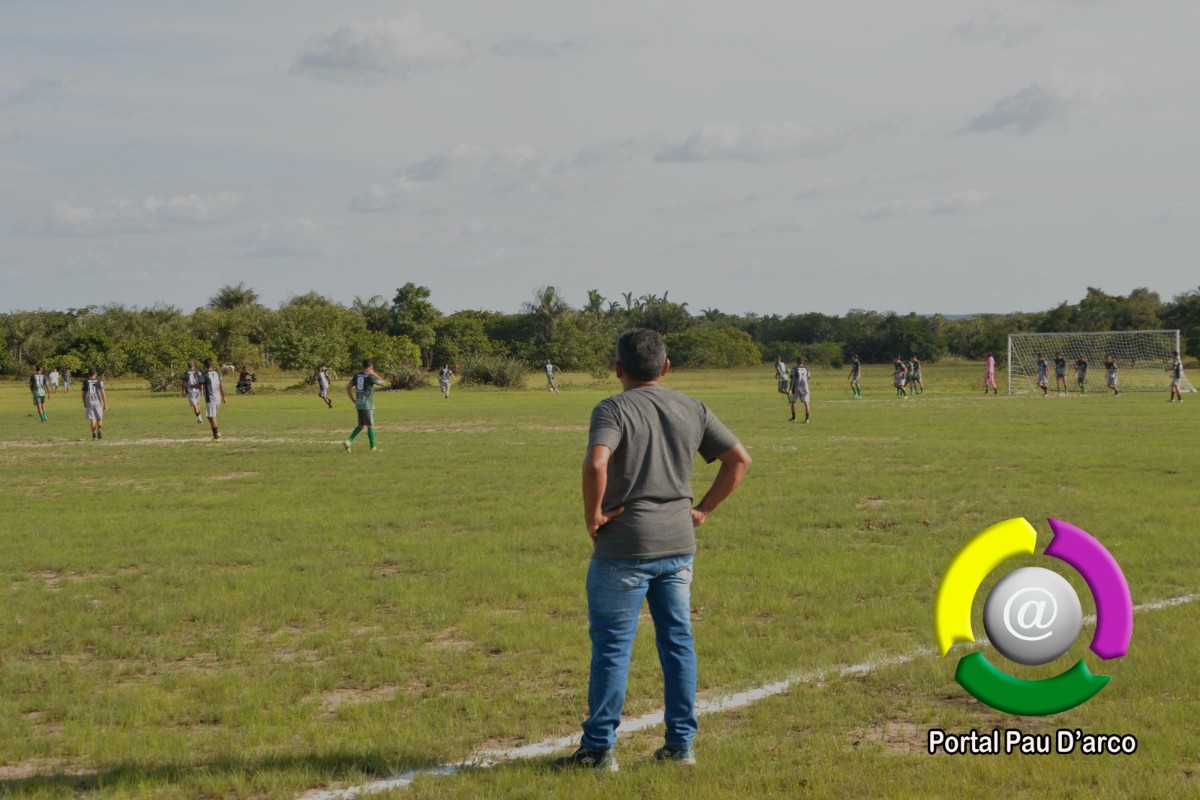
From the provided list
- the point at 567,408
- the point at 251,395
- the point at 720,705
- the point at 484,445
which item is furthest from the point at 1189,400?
the point at 251,395

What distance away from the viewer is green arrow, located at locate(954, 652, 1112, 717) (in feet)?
19.2

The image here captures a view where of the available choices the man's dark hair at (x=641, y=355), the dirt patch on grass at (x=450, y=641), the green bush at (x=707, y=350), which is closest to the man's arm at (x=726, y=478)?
the man's dark hair at (x=641, y=355)

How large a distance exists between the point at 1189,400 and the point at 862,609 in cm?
3426

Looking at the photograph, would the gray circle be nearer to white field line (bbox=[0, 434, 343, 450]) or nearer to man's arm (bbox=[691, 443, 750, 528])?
man's arm (bbox=[691, 443, 750, 528])

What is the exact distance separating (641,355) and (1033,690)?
269 centimetres

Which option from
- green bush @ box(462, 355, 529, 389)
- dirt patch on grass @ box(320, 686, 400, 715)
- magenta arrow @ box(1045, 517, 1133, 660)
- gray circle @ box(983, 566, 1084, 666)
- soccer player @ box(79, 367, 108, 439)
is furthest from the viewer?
green bush @ box(462, 355, 529, 389)

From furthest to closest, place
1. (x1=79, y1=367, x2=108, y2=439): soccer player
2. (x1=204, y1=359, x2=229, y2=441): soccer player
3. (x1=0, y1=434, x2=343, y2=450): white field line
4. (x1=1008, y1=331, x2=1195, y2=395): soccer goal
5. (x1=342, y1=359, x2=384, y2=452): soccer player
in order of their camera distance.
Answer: (x1=1008, y1=331, x2=1195, y2=395): soccer goal, (x1=79, y1=367, x2=108, y2=439): soccer player, (x1=204, y1=359, x2=229, y2=441): soccer player, (x1=0, y1=434, x2=343, y2=450): white field line, (x1=342, y1=359, x2=384, y2=452): soccer player

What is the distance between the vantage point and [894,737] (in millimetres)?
5652

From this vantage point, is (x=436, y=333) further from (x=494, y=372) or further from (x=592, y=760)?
(x=592, y=760)

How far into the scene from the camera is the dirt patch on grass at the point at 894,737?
5.49 meters

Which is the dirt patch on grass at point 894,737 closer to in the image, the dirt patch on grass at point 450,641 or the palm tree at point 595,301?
the dirt patch on grass at point 450,641

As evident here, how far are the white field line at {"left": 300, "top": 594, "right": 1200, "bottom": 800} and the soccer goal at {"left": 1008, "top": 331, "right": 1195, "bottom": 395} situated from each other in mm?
43185

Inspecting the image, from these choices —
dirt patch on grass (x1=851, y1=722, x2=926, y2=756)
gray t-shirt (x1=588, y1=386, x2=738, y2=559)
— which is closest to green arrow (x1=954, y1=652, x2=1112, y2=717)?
dirt patch on grass (x1=851, y1=722, x2=926, y2=756)

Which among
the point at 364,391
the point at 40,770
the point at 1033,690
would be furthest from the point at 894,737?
the point at 364,391
